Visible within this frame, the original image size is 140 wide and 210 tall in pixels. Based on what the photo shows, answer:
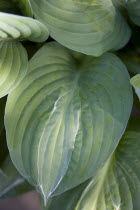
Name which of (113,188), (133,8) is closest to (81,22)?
(133,8)

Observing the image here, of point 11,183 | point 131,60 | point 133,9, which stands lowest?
point 11,183

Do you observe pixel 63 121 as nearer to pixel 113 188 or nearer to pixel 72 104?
pixel 72 104

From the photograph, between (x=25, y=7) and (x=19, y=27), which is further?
(x=25, y=7)

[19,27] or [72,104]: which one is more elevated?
[19,27]

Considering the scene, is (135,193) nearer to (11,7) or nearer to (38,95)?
(38,95)

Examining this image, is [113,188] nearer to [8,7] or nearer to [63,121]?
[63,121]

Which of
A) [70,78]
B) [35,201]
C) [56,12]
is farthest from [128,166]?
[35,201]

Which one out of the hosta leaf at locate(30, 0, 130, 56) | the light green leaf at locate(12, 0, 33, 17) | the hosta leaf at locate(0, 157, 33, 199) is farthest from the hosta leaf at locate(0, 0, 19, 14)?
the hosta leaf at locate(0, 157, 33, 199)
